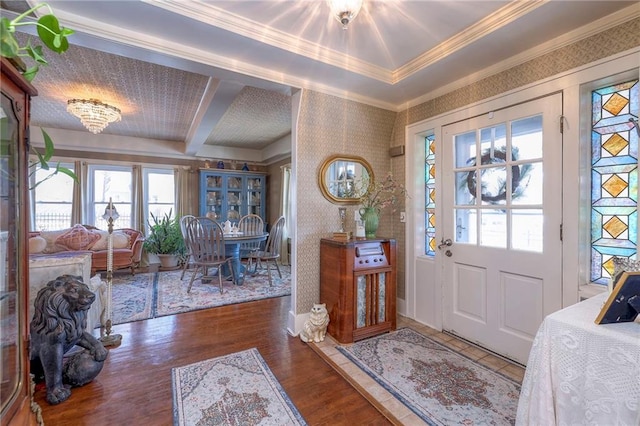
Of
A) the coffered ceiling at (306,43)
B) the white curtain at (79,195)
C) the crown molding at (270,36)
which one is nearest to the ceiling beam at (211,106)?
the coffered ceiling at (306,43)

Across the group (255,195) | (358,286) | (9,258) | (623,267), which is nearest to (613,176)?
(623,267)

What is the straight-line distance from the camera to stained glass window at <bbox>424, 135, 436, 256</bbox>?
9.39 feet

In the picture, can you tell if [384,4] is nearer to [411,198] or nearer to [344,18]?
[344,18]

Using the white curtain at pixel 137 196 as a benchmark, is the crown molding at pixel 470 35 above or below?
above

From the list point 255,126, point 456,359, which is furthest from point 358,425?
point 255,126

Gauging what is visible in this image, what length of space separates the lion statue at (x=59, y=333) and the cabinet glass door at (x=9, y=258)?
2.10 feet

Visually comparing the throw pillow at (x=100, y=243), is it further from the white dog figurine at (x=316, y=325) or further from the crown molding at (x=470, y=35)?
the crown molding at (x=470, y=35)

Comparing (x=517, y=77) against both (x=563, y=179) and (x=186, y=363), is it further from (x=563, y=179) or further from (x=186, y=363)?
A: (x=186, y=363)

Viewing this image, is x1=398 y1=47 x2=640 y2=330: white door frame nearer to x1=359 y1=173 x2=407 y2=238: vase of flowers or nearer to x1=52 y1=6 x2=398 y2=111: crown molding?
x1=359 y1=173 x2=407 y2=238: vase of flowers

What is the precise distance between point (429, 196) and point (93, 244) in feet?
17.4

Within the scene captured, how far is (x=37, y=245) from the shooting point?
416 centimetres

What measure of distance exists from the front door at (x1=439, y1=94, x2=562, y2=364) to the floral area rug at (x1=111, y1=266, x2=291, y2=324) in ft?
7.35

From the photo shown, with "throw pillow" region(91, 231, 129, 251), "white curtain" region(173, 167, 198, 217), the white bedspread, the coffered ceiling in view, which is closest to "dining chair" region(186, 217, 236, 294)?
the coffered ceiling

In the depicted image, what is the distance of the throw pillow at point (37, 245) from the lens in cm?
416
